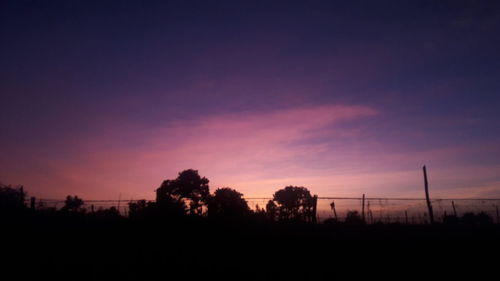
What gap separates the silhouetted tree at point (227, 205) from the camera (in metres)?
24.7

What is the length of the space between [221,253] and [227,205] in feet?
57.1

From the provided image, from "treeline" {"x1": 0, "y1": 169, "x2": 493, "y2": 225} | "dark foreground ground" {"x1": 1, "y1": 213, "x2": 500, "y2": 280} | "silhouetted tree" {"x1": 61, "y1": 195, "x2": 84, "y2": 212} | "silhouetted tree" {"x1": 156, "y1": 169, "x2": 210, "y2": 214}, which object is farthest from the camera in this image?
"silhouetted tree" {"x1": 156, "y1": 169, "x2": 210, "y2": 214}

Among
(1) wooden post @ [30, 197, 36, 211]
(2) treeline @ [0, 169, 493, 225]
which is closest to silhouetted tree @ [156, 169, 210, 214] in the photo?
(2) treeline @ [0, 169, 493, 225]

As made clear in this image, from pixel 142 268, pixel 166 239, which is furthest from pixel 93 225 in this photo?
pixel 142 268

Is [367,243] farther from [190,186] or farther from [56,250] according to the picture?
[190,186]

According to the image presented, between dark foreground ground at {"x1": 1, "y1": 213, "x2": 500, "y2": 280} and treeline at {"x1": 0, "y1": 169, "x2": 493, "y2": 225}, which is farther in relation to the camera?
treeline at {"x1": 0, "y1": 169, "x2": 493, "y2": 225}

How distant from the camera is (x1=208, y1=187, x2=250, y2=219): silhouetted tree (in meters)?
24.7

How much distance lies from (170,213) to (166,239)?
452 centimetres

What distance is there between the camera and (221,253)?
14.8 metres

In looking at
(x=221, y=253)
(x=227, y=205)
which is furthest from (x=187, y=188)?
(x=221, y=253)

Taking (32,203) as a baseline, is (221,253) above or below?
below

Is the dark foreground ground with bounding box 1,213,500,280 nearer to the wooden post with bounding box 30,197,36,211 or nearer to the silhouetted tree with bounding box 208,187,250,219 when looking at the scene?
the silhouetted tree with bounding box 208,187,250,219

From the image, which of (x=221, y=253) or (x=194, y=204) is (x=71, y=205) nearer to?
(x=194, y=204)

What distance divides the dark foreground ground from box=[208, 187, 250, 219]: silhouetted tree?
414 cm
